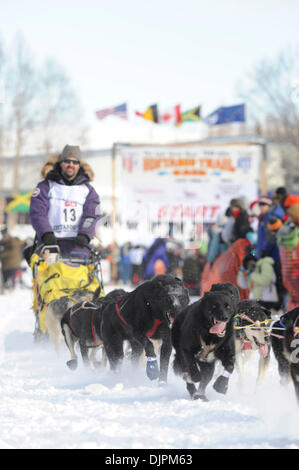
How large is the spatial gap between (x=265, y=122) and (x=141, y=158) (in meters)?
23.3

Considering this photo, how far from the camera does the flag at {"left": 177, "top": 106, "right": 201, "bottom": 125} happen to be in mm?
19953

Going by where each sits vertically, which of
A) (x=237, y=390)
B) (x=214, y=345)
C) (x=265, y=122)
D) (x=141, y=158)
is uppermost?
(x=265, y=122)

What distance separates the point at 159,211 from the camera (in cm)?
1661

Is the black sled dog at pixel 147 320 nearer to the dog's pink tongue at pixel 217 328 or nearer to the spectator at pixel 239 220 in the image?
the dog's pink tongue at pixel 217 328

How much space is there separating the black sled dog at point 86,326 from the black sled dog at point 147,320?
0.22 metres

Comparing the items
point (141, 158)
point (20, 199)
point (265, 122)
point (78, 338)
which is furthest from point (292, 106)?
point (78, 338)

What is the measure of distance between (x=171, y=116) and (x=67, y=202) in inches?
534

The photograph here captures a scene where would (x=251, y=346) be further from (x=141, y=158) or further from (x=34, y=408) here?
(x=141, y=158)

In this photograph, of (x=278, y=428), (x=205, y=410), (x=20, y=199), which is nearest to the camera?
(x=278, y=428)

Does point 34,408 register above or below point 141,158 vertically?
below

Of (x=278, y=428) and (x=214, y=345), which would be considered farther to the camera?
(x=214, y=345)

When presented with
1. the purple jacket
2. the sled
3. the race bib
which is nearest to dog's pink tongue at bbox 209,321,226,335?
the sled

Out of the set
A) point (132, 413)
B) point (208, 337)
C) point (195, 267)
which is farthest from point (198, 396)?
point (195, 267)

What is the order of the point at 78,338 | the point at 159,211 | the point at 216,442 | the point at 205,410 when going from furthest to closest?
the point at 159,211, the point at 78,338, the point at 205,410, the point at 216,442
